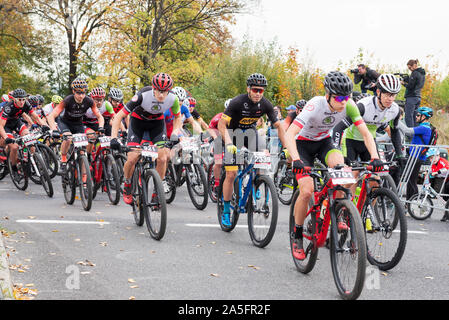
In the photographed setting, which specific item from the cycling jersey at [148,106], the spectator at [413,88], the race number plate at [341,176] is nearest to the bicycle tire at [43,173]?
the cycling jersey at [148,106]

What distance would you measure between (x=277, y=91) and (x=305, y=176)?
58.0 feet

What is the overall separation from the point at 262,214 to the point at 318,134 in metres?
1.29

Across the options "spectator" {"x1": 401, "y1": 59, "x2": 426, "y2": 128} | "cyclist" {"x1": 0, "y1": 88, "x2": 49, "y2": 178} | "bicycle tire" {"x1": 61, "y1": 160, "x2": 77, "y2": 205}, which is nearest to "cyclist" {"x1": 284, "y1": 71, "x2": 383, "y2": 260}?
"bicycle tire" {"x1": 61, "y1": 160, "x2": 77, "y2": 205}

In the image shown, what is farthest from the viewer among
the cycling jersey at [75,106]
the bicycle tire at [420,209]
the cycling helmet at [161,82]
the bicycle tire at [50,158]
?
the bicycle tire at [50,158]

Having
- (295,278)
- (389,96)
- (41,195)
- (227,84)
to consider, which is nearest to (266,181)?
(295,278)

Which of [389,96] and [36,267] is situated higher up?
[389,96]

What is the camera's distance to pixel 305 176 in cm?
548

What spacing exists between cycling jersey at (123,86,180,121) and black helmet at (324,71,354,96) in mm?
3169

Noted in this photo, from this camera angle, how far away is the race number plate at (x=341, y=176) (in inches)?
188

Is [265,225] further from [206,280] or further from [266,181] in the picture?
[206,280]

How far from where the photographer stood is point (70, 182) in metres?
9.33

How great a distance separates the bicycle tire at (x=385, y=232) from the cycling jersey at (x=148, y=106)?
339 centimetres

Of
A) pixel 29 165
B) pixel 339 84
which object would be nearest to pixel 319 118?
pixel 339 84

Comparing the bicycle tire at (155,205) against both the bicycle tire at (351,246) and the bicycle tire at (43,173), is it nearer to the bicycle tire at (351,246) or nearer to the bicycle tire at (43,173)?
the bicycle tire at (351,246)
